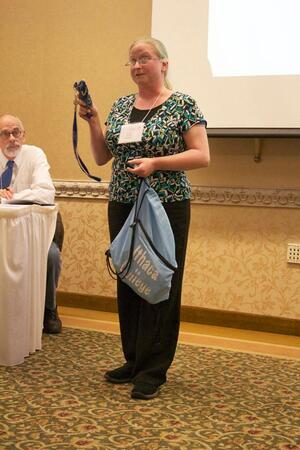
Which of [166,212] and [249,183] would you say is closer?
[166,212]

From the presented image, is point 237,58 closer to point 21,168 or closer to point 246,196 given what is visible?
point 246,196

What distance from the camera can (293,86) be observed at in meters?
3.37

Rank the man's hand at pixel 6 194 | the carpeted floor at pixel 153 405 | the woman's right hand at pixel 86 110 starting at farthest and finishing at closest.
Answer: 1. the man's hand at pixel 6 194
2. the woman's right hand at pixel 86 110
3. the carpeted floor at pixel 153 405

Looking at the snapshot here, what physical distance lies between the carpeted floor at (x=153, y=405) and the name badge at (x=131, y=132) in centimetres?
94

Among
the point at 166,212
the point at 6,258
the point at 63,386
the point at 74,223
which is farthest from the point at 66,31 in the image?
the point at 63,386

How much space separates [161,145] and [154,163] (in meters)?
0.10

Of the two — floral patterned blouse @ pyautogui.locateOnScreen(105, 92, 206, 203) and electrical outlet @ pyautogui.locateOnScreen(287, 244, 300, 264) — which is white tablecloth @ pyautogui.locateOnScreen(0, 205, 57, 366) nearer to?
floral patterned blouse @ pyautogui.locateOnScreen(105, 92, 206, 203)

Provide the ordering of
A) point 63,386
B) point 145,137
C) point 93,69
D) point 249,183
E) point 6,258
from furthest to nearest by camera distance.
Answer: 1. point 93,69
2. point 249,183
3. point 6,258
4. point 63,386
5. point 145,137

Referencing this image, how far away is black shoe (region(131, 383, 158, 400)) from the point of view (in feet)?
Result: 7.34

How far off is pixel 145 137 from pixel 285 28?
5.10 ft

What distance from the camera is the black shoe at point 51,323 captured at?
330cm

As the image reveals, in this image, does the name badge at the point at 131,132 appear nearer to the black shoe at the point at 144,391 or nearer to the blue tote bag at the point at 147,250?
the blue tote bag at the point at 147,250

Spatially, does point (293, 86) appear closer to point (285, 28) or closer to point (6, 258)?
point (285, 28)

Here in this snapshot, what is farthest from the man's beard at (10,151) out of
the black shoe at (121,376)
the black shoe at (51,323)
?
the black shoe at (121,376)
